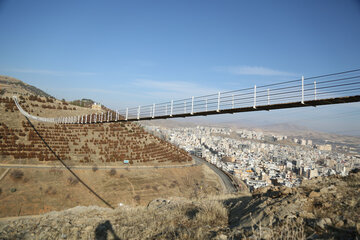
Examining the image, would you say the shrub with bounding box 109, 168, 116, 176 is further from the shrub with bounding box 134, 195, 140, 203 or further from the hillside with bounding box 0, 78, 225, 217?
the shrub with bounding box 134, 195, 140, 203

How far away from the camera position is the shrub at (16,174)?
2030 centimetres

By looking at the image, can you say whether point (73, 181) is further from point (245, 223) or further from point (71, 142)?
point (245, 223)

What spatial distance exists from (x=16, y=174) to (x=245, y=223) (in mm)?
23604

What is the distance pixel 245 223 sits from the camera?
14.5 ft

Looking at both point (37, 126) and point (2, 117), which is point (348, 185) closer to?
point (37, 126)

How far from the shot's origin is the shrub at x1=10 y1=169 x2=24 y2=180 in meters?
20.3

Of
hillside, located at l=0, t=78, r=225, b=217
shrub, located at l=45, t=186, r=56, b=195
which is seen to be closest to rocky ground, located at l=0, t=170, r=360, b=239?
hillside, located at l=0, t=78, r=225, b=217

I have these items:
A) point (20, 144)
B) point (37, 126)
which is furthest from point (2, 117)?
point (20, 144)

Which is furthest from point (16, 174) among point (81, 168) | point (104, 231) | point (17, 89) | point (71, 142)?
point (17, 89)

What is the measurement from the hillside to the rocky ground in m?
8.35

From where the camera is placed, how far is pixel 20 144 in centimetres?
2562

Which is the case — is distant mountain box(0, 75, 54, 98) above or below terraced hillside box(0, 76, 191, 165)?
above

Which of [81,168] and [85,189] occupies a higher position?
[81,168]

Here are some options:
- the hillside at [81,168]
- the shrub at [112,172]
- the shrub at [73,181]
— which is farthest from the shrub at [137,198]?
the shrub at [73,181]
